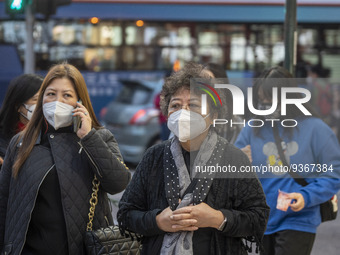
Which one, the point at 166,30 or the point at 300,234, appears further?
the point at 166,30

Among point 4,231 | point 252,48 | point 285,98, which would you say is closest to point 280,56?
point 252,48

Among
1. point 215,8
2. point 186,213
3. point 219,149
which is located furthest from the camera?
point 215,8

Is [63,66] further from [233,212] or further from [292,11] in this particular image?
[292,11]

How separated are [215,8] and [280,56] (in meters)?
1.83

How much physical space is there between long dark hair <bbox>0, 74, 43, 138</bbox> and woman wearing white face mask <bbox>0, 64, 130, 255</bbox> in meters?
0.80

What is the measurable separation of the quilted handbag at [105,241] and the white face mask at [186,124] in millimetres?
726

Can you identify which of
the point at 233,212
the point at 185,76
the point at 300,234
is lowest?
the point at 300,234

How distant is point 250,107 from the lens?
4.09 meters

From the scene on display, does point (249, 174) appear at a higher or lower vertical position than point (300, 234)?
higher

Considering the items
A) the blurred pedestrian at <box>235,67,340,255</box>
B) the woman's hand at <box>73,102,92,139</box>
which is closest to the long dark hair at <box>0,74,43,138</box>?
the woman's hand at <box>73,102,92,139</box>

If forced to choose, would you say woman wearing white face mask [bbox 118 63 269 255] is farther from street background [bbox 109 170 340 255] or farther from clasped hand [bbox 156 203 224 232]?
street background [bbox 109 170 340 255]

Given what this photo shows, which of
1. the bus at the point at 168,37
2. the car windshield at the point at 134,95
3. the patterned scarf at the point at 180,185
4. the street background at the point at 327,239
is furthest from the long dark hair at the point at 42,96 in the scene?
the bus at the point at 168,37

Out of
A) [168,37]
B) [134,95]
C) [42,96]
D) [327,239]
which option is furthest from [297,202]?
[168,37]

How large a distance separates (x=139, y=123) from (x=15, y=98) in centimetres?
758
